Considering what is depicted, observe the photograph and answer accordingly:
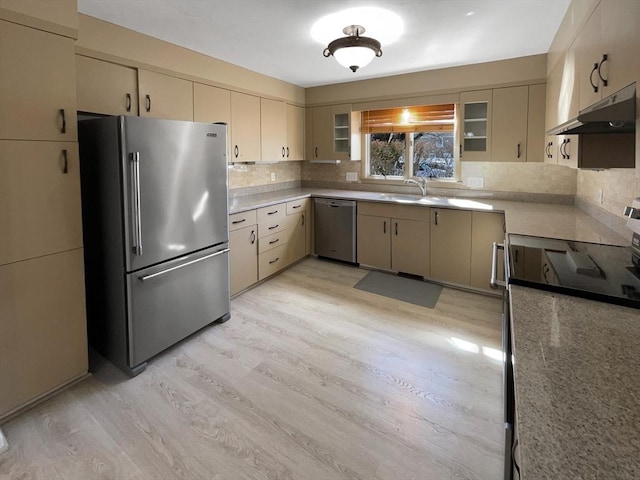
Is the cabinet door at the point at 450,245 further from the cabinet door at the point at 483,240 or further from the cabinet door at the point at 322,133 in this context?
the cabinet door at the point at 322,133

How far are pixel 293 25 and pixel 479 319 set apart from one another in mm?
2776

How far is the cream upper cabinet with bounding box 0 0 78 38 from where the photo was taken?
1740 millimetres

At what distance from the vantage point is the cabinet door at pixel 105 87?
8.19 feet

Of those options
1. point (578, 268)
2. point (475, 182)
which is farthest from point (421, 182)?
point (578, 268)

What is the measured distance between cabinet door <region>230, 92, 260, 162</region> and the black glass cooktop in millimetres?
2834

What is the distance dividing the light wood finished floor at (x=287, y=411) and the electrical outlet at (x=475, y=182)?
167cm

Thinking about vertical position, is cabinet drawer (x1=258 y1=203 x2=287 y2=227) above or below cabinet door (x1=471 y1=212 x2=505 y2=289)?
above

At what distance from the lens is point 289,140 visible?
4633 millimetres

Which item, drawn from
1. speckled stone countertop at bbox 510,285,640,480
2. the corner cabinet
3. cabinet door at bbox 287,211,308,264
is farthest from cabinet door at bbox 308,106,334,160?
speckled stone countertop at bbox 510,285,640,480

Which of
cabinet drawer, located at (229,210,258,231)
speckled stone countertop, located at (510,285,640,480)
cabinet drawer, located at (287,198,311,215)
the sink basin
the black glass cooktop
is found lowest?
speckled stone countertop, located at (510,285,640,480)

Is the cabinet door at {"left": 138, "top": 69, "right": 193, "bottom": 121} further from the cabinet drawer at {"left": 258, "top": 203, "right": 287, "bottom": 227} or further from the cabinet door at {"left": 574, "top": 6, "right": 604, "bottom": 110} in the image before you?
the cabinet door at {"left": 574, "top": 6, "right": 604, "bottom": 110}

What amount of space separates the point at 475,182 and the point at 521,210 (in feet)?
2.85

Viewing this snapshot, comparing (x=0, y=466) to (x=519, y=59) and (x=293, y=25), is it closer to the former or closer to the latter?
(x=293, y=25)

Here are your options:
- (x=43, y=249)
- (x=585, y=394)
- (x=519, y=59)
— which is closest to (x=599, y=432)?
(x=585, y=394)
